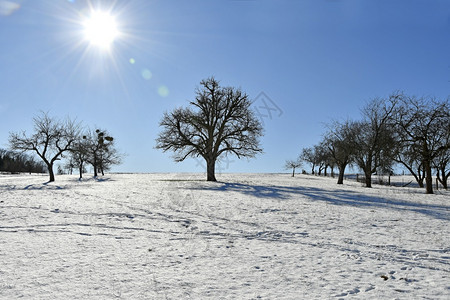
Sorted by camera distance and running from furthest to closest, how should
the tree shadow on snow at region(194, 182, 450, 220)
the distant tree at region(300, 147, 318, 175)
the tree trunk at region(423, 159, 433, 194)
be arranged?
1. the distant tree at region(300, 147, 318, 175)
2. the tree trunk at region(423, 159, 433, 194)
3. the tree shadow on snow at region(194, 182, 450, 220)

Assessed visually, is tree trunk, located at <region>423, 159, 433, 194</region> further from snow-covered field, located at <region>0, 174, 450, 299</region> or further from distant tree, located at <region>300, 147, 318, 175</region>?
distant tree, located at <region>300, 147, 318, 175</region>

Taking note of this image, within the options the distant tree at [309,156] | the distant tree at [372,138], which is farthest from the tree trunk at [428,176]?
the distant tree at [309,156]

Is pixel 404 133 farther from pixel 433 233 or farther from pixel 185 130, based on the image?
pixel 185 130

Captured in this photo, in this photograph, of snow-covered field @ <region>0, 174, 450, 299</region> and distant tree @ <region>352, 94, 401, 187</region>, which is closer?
snow-covered field @ <region>0, 174, 450, 299</region>

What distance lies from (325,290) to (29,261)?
5.27 metres

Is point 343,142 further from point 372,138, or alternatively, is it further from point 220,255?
point 220,255

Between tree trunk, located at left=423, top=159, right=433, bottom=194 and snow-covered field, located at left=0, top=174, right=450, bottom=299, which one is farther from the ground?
tree trunk, located at left=423, top=159, right=433, bottom=194

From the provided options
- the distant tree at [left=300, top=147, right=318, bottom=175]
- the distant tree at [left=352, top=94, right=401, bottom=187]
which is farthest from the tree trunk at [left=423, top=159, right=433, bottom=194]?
the distant tree at [left=300, top=147, right=318, bottom=175]

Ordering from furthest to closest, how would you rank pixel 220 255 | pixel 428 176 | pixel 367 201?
1. pixel 428 176
2. pixel 367 201
3. pixel 220 255

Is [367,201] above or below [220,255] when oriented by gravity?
above

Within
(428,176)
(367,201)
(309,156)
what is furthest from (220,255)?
(309,156)

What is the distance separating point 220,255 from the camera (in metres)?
5.62

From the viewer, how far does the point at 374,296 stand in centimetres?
386

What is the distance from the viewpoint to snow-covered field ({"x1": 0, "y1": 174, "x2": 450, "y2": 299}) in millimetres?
4008
